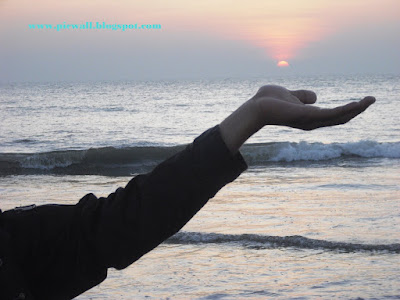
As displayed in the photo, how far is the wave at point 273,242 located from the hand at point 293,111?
20.1 feet

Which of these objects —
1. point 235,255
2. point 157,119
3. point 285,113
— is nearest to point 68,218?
point 285,113

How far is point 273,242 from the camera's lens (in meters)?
7.08

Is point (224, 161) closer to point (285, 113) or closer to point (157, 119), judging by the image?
point (285, 113)

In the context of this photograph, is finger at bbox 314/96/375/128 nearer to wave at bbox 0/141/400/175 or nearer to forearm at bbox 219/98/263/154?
forearm at bbox 219/98/263/154

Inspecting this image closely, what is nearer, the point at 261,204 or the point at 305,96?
Result: the point at 305,96

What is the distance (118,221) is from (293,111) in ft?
0.83

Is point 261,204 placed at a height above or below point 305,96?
below

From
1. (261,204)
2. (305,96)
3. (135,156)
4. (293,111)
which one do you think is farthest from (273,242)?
(135,156)

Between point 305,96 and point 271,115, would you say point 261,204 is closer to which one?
point 305,96

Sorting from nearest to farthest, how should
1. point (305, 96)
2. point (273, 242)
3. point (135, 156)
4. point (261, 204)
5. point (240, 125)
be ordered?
point (240, 125) → point (305, 96) → point (273, 242) → point (261, 204) → point (135, 156)

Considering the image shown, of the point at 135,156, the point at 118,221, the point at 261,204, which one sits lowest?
the point at 261,204

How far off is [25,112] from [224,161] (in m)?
34.7

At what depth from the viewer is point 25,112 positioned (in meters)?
34.1

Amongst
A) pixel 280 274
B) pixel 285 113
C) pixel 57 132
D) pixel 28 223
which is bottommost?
pixel 280 274
